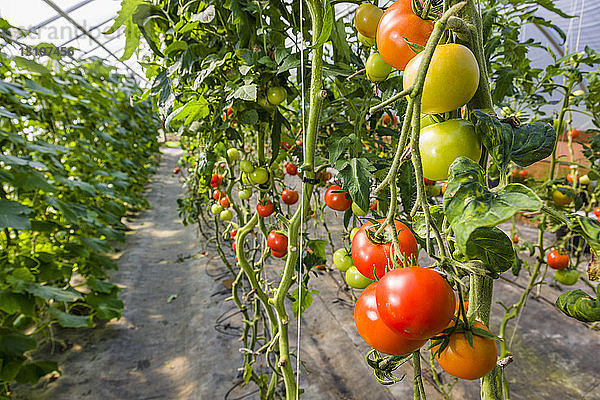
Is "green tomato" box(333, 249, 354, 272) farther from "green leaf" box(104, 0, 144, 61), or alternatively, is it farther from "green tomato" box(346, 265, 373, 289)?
"green leaf" box(104, 0, 144, 61)

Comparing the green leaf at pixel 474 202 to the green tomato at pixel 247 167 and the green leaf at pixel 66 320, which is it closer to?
the green tomato at pixel 247 167

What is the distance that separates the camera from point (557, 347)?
1918mm

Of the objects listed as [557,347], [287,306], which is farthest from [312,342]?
[557,347]

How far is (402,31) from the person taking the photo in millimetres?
331

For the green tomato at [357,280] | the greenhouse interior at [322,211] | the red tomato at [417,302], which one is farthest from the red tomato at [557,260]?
the red tomato at [417,302]

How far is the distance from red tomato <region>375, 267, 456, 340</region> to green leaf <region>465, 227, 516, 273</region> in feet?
0.12

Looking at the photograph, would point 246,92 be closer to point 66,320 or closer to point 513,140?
point 513,140

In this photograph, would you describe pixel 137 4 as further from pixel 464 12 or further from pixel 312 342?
pixel 312 342

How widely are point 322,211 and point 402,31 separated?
1507 millimetres

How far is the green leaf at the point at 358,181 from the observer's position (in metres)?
0.46

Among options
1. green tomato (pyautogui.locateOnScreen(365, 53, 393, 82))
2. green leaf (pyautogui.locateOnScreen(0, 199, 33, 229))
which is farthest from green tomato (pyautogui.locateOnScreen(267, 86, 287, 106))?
green leaf (pyautogui.locateOnScreen(0, 199, 33, 229))

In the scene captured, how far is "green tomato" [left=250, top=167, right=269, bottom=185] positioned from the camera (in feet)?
3.54

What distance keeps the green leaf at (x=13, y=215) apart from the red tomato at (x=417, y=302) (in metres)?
1.20

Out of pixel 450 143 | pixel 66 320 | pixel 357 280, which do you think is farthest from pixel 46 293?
pixel 450 143
